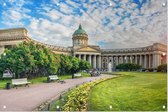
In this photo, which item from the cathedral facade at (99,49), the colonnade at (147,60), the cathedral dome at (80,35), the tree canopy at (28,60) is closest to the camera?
the cathedral dome at (80,35)

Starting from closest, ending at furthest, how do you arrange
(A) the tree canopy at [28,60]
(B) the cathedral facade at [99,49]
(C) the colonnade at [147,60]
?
(B) the cathedral facade at [99,49] < (C) the colonnade at [147,60] < (A) the tree canopy at [28,60]

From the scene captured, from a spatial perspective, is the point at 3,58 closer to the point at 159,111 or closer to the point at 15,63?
the point at 15,63

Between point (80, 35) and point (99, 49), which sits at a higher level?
point (80, 35)

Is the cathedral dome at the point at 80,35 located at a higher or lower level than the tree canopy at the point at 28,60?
higher

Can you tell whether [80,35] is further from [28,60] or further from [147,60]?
[147,60]

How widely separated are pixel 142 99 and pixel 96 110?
5.12 feet

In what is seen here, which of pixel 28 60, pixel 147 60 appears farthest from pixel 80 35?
pixel 147 60

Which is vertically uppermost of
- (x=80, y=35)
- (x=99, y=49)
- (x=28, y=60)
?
(x=80, y=35)

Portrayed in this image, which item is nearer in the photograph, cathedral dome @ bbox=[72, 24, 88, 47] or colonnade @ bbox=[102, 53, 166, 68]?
cathedral dome @ bbox=[72, 24, 88, 47]

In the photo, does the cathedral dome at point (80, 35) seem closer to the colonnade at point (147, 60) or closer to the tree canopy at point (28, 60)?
the tree canopy at point (28, 60)

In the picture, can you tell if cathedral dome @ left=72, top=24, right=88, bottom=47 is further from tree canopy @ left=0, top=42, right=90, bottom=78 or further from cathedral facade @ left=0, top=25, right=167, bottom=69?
tree canopy @ left=0, top=42, right=90, bottom=78

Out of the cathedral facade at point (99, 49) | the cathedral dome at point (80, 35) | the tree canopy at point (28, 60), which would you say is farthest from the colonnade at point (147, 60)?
the tree canopy at point (28, 60)

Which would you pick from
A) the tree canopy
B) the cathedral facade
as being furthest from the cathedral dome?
the tree canopy

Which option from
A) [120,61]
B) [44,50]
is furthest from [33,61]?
[120,61]
